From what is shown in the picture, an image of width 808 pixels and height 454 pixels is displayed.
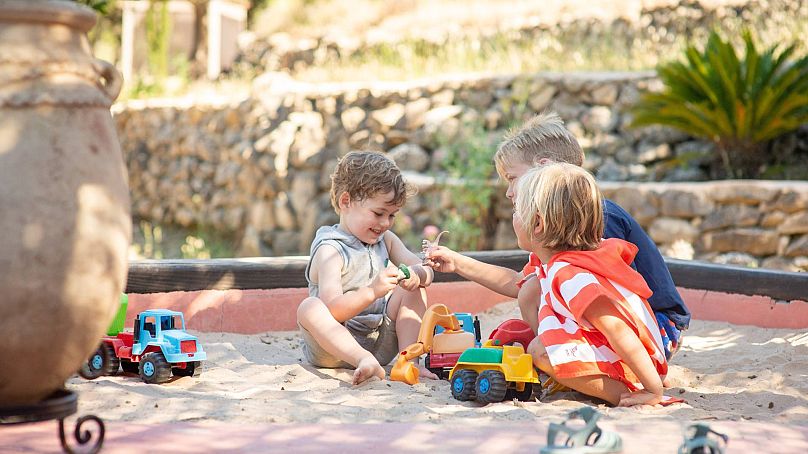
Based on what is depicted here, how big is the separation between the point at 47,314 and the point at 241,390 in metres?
1.22

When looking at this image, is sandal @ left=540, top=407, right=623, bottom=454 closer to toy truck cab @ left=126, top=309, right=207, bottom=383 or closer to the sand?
the sand

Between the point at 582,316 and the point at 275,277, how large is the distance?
2126mm

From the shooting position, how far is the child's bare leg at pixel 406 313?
3.90m

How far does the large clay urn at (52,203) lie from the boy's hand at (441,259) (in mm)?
1593

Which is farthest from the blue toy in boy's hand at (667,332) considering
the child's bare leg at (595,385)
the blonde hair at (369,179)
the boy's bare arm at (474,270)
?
the blonde hair at (369,179)

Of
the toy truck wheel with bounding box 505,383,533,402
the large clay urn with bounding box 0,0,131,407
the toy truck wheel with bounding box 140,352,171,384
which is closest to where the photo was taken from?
the large clay urn with bounding box 0,0,131,407

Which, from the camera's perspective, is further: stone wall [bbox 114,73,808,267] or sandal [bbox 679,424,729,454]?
stone wall [bbox 114,73,808,267]

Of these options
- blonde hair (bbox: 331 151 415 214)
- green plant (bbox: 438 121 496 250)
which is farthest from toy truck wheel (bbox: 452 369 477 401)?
green plant (bbox: 438 121 496 250)

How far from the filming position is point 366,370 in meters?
3.51

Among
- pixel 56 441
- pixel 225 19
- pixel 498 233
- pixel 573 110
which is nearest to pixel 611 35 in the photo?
pixel 573 110

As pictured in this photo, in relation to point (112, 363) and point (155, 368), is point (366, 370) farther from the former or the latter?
point (112, 363)

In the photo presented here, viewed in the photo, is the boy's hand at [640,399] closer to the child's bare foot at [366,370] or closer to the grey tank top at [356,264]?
the child's bare foot at [366,370]

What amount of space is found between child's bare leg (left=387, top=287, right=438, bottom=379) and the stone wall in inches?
157

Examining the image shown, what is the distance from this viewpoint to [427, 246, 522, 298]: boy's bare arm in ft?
12.5
